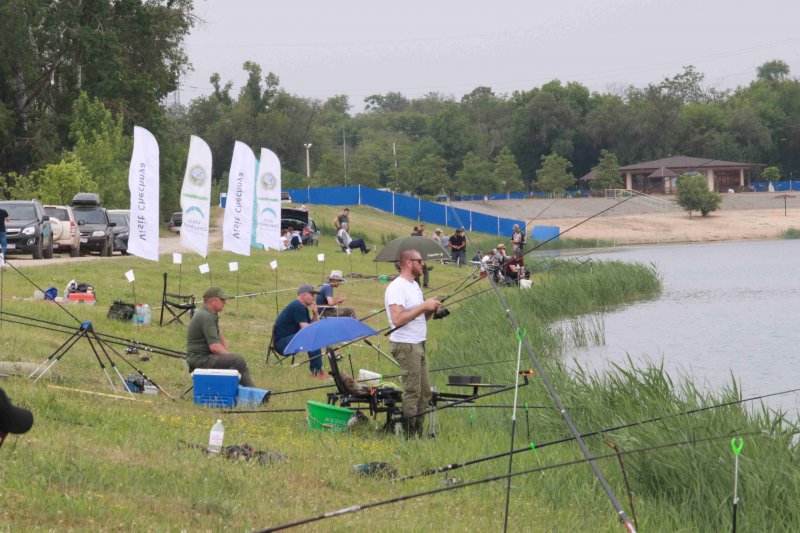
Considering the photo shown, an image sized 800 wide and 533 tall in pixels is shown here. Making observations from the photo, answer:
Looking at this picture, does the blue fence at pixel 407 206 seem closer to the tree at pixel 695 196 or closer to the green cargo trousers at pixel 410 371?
the tree at pixel 695 196

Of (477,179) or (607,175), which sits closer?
(477,179)

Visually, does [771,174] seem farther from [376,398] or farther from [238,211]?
[376,398]

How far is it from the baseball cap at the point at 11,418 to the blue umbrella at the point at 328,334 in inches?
278

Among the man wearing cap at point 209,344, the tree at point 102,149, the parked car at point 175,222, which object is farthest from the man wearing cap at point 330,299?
the parked car at point 175,222

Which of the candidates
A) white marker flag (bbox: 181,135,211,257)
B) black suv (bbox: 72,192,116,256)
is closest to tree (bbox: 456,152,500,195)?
black suv (bbox: 72,192,116,256)

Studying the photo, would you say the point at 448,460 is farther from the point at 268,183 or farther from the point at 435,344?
the point at 268,183

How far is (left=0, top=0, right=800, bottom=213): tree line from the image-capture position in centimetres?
4909

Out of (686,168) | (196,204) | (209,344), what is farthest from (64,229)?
(686,168)

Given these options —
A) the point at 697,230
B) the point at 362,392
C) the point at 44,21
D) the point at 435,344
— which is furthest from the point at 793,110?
the point at 362,392

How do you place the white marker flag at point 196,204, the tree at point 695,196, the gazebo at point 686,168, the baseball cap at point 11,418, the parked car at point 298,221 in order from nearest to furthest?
the baseball cap at point 11,418, the white marker flag at point 196,204, the parked car at point 298,221, the tree at point 695,196, the gazebo at point 686,168

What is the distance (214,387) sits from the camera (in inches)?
474

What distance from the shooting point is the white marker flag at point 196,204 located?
22.5 metres

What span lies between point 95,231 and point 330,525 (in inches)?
1055

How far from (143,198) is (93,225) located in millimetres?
12836
